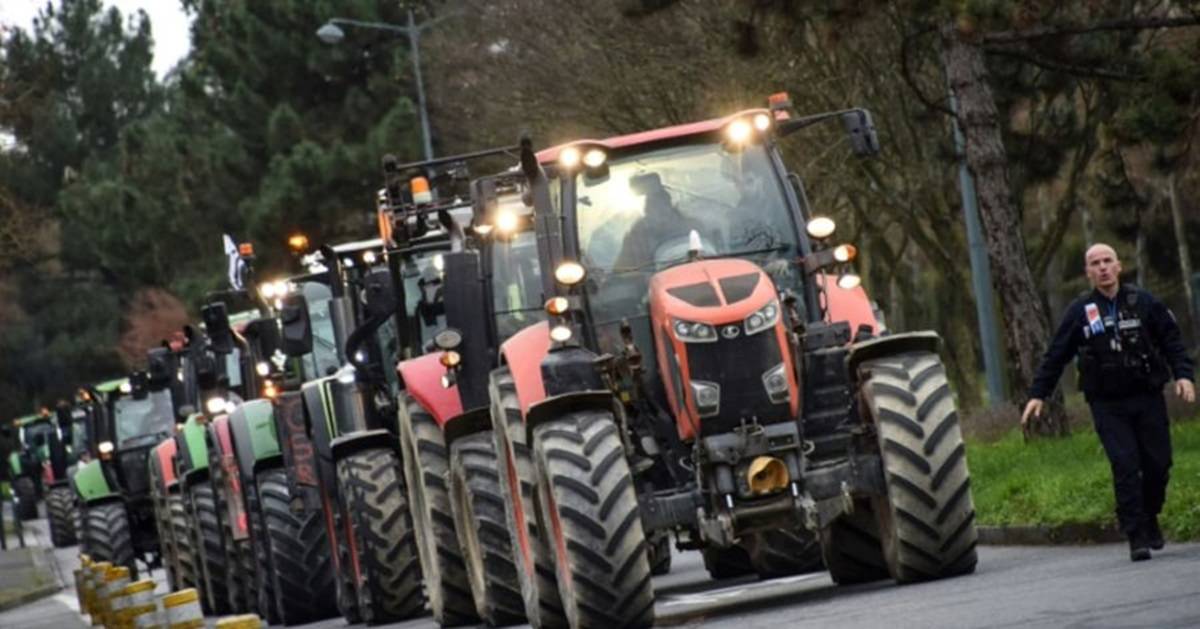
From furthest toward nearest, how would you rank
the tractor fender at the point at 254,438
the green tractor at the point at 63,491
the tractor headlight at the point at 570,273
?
1. the green tractor at the point at 63,491
2. the tractor fender at the point at 254,438
3. the tractor headlight at the point at 570,273

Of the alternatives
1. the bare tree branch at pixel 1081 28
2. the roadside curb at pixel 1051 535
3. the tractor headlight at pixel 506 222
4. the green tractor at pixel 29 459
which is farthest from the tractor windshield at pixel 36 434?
the tractor headlight at pixel 506 222

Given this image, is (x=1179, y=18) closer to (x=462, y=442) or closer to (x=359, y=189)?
(x=462, y=442)

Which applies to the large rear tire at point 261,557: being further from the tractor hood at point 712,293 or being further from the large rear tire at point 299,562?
the tractor hood at point 712,293

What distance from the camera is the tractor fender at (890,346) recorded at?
16.2m

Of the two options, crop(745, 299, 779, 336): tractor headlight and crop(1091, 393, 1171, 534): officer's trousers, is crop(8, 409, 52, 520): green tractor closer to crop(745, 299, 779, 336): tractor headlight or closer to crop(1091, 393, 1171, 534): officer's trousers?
crop(1091, 393, 1171, 534): officer's trousers

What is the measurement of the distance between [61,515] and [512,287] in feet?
137

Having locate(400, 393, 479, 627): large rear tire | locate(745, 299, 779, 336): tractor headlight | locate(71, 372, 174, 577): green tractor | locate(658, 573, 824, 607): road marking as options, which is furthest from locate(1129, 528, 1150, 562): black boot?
locate(71, 372, 174, 577): green tractor

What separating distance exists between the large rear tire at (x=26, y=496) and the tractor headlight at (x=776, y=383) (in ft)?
170

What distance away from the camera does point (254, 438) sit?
2552 cm

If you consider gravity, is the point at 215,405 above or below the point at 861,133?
below

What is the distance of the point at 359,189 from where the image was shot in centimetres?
7238

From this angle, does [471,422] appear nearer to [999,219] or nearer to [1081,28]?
[1081,28]

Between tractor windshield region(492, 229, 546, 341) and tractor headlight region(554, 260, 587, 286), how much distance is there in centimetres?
224

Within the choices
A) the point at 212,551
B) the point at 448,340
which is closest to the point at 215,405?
the point at 212,551
